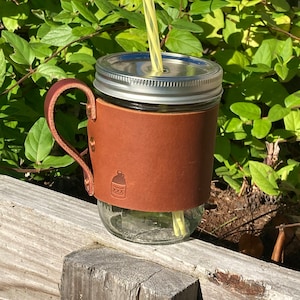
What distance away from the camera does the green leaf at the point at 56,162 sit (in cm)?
154

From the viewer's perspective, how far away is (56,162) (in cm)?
155

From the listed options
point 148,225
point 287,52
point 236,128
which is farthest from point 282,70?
point 148,225

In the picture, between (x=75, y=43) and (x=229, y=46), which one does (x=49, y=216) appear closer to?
(x=75, y=43)

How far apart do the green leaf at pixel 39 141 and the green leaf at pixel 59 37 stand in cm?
19

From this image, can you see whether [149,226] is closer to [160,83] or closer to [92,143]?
[92,143]

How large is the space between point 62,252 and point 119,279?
0.74 ft

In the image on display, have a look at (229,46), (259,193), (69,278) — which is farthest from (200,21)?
(69,278)

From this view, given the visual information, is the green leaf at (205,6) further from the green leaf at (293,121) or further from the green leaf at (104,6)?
the green leaf at (293,121)

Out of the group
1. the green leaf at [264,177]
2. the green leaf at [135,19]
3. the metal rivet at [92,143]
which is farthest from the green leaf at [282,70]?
the metal rivet at [92,143]

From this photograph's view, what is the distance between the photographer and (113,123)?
3.86 feet

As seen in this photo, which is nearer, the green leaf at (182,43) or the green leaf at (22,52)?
the green leaf at (182,43)

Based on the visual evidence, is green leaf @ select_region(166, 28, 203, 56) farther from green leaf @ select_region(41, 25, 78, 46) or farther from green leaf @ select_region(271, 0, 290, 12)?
green leaf @ select_region(271, 0, 290, 12)

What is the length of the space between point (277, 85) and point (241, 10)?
272 mm

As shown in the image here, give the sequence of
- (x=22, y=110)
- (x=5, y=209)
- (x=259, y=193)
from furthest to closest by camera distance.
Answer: (x=259, y=193)
(x=22, y=110)
(x=5, y=209)
